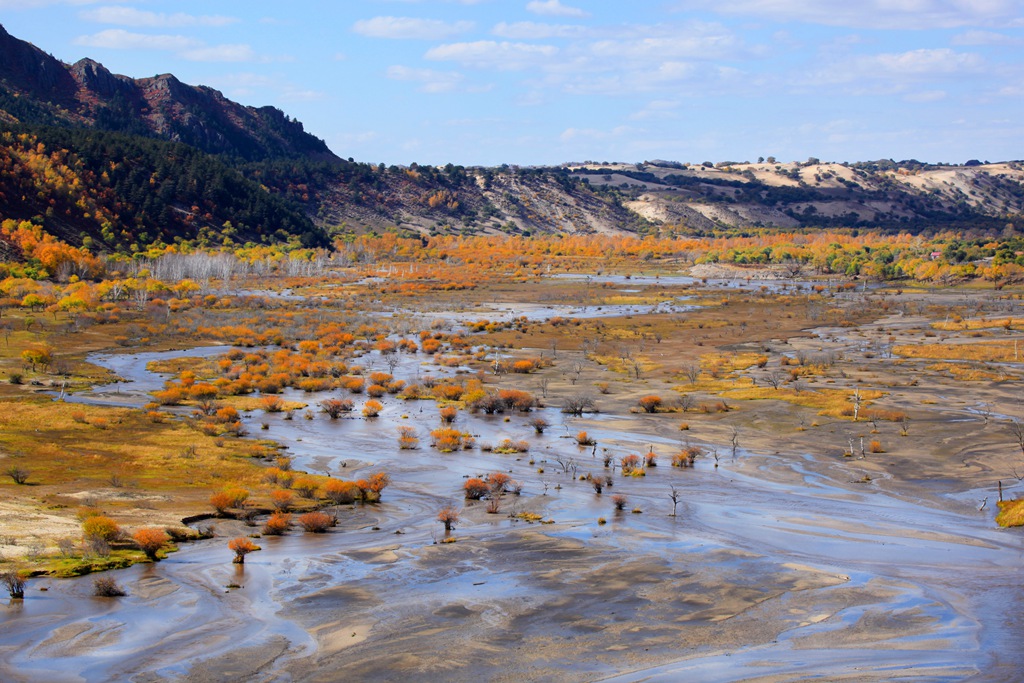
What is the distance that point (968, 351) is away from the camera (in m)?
66.6

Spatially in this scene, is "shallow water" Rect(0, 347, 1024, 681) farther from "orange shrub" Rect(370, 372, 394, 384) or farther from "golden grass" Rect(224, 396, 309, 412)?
"orange shrub" Rect(370, 372, 394, 384)

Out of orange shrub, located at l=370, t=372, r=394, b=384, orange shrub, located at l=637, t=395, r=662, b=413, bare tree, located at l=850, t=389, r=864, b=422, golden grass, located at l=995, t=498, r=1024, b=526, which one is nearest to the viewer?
golden grass, located at l=995, t=498, r=1024, b=526

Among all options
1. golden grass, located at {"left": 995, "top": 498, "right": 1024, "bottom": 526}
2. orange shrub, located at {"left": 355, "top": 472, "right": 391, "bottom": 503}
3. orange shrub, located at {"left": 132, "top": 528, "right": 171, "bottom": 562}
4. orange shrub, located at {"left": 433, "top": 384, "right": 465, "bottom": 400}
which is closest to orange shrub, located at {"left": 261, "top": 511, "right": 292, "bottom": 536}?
orange shrub, located at {"left": 132, "top": 528, "right": 171, "bottom": 562}

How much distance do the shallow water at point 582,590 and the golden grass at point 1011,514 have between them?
0.60 meters

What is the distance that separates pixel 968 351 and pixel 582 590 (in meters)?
50.7

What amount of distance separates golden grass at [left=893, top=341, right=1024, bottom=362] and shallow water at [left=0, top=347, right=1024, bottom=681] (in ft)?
107

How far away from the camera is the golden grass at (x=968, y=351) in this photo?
6406 cm

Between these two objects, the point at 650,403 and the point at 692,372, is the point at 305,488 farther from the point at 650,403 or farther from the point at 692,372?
the point at 692,372

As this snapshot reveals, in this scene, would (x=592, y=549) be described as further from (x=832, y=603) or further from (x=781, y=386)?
(x=781, y=386)

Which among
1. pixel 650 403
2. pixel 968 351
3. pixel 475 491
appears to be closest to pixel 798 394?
pixel 650 403

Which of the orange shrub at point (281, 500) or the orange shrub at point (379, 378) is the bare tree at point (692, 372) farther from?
the orange shrub at point (281, 500)

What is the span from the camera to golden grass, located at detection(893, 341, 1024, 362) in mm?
64062

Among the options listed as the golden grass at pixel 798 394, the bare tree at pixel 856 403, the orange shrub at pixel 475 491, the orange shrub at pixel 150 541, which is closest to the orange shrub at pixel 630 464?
the orange shrub at pixel 475 491

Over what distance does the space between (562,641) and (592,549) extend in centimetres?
673
